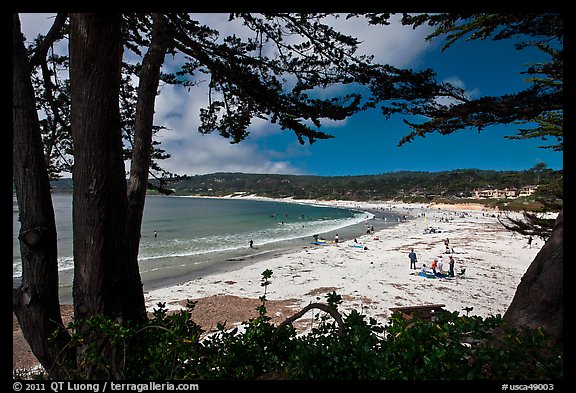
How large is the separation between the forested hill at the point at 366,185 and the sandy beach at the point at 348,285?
47572 millimetres

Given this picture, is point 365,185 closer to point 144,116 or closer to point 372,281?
point 372,281

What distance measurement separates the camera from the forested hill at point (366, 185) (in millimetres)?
96250

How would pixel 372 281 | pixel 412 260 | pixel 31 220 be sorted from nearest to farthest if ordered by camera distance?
pixel 31 220, pixel 372 281, pixel 412 260

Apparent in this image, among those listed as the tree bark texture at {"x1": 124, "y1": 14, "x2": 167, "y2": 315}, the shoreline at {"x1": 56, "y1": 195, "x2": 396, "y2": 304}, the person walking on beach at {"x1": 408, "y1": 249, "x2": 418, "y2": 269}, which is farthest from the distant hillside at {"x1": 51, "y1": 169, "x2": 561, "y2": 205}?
the tree bark texture at {"x1": 124, "y1": 14, "x2": 167, "y2": 315}

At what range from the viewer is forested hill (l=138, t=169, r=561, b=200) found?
96.2 meters

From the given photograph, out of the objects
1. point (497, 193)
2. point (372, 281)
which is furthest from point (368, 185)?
point (372, 281)

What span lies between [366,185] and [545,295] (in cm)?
14066

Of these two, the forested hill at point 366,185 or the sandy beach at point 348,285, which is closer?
the sandy beach at point 348,285

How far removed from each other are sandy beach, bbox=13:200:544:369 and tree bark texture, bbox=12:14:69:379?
4405 mm

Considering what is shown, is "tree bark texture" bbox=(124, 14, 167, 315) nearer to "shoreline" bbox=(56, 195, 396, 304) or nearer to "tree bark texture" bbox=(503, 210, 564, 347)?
"tree bark texture" bbox=(503, 210, 564, 347)

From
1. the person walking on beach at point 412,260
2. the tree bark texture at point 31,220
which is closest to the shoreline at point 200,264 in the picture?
the person walking on beach at point 412,260

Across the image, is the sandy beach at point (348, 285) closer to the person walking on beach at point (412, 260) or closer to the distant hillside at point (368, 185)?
the person walking on beach at point (412, 260)

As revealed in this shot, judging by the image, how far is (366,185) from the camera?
138875 mm

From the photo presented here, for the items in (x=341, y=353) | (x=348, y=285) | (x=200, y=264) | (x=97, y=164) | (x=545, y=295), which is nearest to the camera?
(x=341, y=353)
